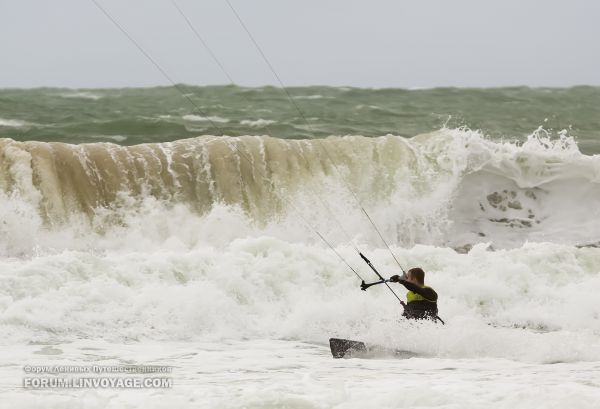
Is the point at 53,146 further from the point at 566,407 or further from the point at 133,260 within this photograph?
the point at 566,407

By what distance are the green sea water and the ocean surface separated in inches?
7.3

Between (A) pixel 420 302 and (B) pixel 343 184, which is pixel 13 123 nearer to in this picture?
(B) pixel 343 184

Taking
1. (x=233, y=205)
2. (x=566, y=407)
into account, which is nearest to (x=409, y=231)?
(x=233, y=205)

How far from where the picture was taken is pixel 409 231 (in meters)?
16.5

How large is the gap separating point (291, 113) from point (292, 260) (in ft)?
38.8

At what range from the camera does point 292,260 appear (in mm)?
13461

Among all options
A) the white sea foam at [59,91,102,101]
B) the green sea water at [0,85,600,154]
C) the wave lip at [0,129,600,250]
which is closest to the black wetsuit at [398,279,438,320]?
the wave lip at [0,129,600,250]

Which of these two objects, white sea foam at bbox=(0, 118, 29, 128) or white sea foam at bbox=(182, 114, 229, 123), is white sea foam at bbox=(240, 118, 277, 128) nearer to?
white sea foam at bbox=(182, 114, 229, 123)

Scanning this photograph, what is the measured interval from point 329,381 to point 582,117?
61.9 ft

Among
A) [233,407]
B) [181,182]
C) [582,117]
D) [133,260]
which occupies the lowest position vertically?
[233,407]

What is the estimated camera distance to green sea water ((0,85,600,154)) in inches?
853

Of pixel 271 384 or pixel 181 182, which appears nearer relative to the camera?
pixel 271 384

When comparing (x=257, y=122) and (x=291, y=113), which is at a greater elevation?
(x=291, y=113)

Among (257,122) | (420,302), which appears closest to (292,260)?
(420,302)
